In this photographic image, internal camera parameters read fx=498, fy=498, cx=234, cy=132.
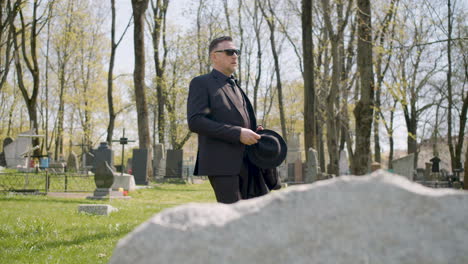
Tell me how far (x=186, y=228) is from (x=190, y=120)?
79.0 inches

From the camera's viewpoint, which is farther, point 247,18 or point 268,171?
point 247,18

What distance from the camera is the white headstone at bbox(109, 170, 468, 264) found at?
1.84 metres

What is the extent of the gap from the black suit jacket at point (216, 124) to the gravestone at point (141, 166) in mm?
18463

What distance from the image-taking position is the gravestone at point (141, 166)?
871 inches

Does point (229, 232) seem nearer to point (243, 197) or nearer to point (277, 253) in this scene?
point (277, 253)

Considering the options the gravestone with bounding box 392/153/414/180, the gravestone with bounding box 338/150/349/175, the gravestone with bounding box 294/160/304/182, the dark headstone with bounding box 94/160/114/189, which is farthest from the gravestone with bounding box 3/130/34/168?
the gravestone with bounding box 392/153/414/180

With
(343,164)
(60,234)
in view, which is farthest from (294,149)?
(60,234)

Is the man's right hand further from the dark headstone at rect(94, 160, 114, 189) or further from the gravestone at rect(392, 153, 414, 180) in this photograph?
the gravestone at rect(392, 153, 414, 180)

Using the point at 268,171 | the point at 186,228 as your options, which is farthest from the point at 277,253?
the point at 268,171

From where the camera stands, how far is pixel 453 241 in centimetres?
184

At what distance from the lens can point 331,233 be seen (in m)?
1.88

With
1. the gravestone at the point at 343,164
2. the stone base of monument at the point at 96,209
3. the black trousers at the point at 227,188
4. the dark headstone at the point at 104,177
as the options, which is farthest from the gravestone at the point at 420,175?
the black trousers at the point at 227,188

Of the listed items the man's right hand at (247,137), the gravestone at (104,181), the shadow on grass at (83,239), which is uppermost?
the man's right hand at (247,137)

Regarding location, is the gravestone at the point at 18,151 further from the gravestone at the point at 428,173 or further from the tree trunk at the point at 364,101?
the gravestone at the point at 428,173
